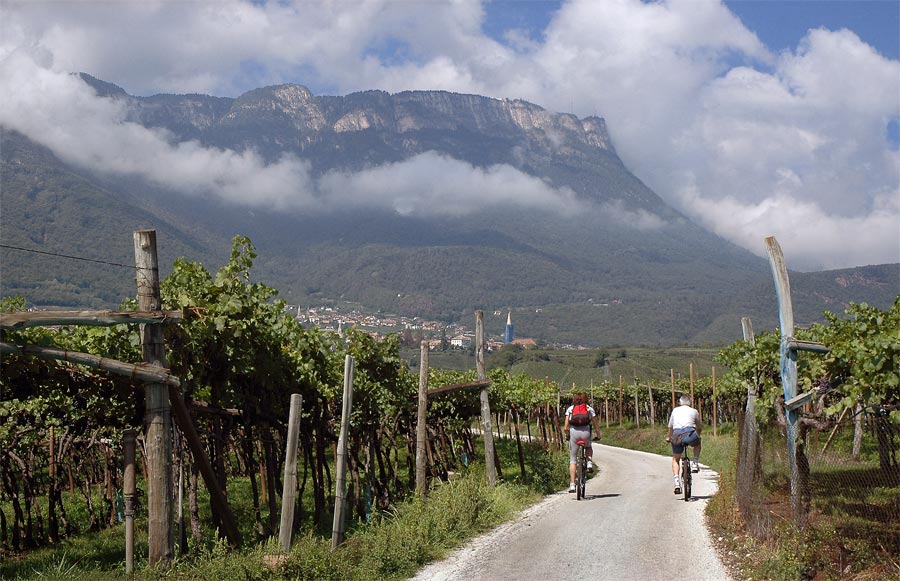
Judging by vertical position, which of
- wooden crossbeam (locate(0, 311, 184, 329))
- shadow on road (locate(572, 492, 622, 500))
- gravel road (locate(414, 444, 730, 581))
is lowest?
shadow on road (locate(572, 492, 622, 500))

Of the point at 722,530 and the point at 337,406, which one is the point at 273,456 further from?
the point at 722,530

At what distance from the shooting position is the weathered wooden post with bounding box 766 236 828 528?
348 inches

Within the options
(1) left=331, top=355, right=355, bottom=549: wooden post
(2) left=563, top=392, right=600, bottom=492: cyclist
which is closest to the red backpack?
(2) left=563, top=392, right=600, bottom=492: cyclist

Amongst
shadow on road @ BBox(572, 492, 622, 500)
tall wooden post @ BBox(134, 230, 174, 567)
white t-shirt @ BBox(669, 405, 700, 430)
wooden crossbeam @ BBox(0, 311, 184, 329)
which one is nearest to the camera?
wooden crossbeam @ BBox(0, 311, 184, 329)

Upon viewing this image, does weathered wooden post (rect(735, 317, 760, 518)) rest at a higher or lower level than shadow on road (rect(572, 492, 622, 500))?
higher

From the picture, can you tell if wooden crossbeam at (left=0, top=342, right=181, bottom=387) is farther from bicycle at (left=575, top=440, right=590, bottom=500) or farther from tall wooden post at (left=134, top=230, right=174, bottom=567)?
bicycle at (left=575, top=440, right=590, bottom=500)

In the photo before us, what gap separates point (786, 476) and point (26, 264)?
164 meters

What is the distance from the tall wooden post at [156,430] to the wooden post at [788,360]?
6532 mm

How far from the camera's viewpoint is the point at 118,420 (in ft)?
35.9

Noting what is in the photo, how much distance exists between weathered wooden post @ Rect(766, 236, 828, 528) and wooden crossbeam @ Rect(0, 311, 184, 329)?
6453 mm

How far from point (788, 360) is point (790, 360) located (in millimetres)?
20

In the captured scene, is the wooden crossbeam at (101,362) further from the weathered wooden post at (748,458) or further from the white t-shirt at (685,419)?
the white t-shirt at (685,419)

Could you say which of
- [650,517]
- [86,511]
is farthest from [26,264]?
[650,517]

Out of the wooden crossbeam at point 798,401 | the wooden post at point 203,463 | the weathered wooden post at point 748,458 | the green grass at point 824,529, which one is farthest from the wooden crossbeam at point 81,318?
the weathered wooden post at point 748,458
